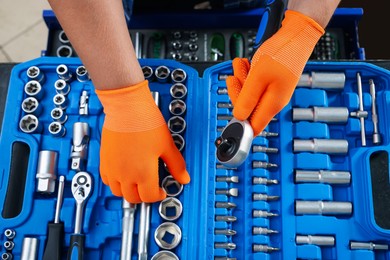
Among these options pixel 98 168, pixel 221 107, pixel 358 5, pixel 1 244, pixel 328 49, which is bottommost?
pixel 1 244

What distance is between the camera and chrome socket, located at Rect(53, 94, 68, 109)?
83 cm

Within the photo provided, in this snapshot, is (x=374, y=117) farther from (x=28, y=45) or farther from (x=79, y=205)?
(x=28, y=45)

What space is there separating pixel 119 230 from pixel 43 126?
25 centimetres

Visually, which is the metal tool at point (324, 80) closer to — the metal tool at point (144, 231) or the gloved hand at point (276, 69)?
the gloved hand at point (276, 69)

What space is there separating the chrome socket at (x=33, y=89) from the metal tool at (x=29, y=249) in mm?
272

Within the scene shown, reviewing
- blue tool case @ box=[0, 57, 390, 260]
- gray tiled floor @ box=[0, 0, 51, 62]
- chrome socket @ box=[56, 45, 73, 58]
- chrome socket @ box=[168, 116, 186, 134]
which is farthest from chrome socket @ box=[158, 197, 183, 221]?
gray tiled floor @ box=[0, 0, 51, 62]

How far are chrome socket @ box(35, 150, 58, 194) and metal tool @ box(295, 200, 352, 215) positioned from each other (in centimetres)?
44

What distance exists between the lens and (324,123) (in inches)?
32.3

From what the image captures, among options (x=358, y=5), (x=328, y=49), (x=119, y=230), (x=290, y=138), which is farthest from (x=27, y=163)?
(x=358, y=5)

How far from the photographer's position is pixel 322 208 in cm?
77

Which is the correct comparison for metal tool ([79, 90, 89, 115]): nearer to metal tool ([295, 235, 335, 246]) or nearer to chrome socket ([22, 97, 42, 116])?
chrome socket ([22, 97, 42, 116])

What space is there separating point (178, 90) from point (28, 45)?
0.76 meters

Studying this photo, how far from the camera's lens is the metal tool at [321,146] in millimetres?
795

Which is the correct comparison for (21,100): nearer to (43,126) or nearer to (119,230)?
(43,126)
